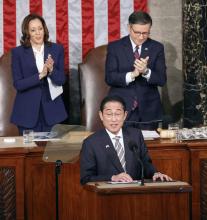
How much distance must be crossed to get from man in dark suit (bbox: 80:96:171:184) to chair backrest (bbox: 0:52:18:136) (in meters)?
2.82

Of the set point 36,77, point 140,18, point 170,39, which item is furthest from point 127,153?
point 170,39

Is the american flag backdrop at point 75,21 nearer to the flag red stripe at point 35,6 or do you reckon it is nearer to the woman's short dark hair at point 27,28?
the flag red stripe at point 35,6

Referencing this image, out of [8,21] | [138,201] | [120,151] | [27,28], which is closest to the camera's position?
A: [138,201]

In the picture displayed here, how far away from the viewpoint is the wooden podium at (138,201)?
12.6ft

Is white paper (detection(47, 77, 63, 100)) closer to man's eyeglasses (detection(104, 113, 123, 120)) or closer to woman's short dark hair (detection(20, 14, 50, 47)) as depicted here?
woman's short dark hair (detection(20, 14, 50, 47))

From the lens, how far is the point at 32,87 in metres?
6.42

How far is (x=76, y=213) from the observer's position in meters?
5.22

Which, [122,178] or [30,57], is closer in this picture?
[122,178]

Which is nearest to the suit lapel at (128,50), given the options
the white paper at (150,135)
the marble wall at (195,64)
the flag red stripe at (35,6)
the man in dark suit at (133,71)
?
the man in dark suit at (133,71)

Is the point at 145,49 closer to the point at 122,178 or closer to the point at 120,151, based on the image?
the point at 120,151

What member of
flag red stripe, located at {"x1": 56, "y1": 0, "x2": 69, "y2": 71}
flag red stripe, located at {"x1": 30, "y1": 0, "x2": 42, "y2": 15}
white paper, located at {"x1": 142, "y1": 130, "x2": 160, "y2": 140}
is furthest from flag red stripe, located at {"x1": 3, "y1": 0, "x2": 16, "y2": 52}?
white paper, located at {"x1": 142, "y1": 130, "x2": 160, "y2": 140}

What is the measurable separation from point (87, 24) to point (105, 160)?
137 inches

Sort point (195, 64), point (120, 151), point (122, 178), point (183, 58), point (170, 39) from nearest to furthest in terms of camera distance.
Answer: point (122, 178), point (120, 151), point (195, 64), point (183, 58), point (170, 39)

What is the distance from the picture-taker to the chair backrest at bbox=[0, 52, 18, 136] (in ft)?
23.5
